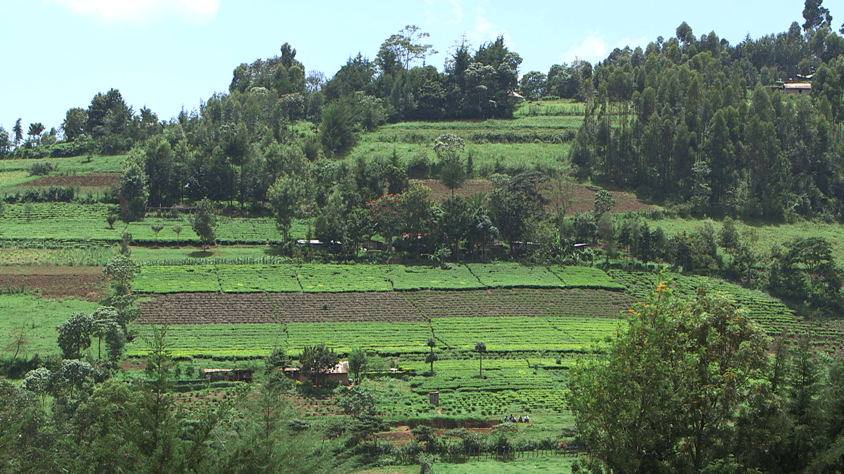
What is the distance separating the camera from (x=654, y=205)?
94.1 metres

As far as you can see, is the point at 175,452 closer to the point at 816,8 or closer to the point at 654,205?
the point at 654,205

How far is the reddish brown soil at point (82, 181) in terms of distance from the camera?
92562mm

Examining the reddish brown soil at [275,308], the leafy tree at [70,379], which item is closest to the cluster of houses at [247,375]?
the leafy tree at [70,379]

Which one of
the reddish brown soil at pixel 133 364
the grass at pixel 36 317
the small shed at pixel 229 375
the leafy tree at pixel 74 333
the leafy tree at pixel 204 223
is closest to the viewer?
the small shed at pixel 229 375

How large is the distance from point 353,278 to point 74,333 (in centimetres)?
2576

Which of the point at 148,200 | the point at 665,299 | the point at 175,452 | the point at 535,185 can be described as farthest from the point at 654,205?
the point at 175,452

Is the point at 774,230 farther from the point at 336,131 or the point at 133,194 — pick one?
the point at 133,194

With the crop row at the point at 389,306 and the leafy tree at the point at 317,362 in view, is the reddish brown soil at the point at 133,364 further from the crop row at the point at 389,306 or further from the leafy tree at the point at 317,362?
the leafy tree at the point at 317,362

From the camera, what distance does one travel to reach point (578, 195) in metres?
94.9

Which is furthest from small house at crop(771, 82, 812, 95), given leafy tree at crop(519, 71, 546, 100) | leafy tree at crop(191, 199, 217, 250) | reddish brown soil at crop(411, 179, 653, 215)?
leafy tree at crop(191, 199, 217, 250)

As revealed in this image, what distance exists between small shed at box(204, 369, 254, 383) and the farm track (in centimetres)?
1087

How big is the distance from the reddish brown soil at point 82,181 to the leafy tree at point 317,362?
49152 mm

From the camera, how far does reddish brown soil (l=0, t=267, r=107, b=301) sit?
65250 mm

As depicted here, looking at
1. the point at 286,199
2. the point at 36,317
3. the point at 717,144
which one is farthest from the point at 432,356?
the point at 717,144
